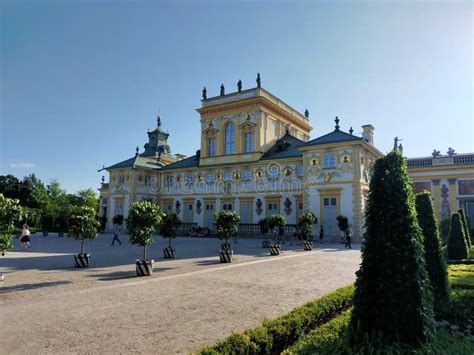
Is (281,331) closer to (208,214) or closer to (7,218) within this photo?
(7,218)

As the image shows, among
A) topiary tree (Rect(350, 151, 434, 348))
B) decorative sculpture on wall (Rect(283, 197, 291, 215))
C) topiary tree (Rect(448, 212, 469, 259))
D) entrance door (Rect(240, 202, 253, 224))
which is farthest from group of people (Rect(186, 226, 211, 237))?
topiary tree (Rect(350, 151, 434, 348))

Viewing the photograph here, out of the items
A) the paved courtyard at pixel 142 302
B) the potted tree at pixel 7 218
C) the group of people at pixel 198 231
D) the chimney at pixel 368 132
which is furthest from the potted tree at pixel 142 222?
the chimney at pixel 368 132

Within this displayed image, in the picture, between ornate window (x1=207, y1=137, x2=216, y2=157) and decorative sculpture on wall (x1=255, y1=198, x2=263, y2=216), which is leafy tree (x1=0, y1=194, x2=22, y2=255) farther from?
ornate window (x1=207, y1=137, x2=216, y2=157)

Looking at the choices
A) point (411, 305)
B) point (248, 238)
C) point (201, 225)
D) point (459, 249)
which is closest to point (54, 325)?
point (411, 305)

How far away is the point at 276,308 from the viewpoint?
695 cm

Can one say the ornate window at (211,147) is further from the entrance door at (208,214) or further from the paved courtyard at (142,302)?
the paved courtyard at (142,302)

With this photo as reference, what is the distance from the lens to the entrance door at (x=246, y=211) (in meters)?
34.6

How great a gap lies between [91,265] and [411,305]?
41.0 ft

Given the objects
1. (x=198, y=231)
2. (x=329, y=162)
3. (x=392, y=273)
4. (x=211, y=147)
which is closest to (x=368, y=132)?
(x=329, y=162)

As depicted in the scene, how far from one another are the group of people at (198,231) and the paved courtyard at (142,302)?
2197 centimetres

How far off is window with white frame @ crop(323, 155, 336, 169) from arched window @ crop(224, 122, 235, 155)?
472 inches

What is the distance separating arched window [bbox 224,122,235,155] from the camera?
37.9 m

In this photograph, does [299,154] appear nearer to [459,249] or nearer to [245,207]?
[245,207]

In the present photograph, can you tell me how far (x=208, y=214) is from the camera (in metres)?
37.7
